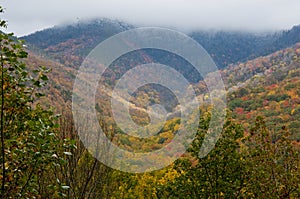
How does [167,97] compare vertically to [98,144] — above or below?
below

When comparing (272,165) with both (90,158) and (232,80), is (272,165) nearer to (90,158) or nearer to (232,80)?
(90,158)

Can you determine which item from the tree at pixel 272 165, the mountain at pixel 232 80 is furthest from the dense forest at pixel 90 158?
the mountain at pixel 232 80

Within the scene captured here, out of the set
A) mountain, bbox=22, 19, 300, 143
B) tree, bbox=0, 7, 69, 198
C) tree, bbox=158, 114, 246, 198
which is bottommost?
mountain, bbox=22, 19, 300, 143

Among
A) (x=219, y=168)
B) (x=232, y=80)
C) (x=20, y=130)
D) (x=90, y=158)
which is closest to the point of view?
(x=20, y=130)

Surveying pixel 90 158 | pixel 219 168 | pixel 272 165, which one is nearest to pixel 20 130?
pixel 90 158

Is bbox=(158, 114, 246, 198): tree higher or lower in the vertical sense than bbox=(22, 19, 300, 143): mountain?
higher

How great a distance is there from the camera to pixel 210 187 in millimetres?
11812

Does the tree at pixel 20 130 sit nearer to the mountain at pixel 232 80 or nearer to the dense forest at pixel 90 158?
the dense forest at pixel 90 158

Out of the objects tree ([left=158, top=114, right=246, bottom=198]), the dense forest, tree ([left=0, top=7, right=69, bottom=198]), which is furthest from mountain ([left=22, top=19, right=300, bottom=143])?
tree ([left=0, top=7, right=69, bottom=198])

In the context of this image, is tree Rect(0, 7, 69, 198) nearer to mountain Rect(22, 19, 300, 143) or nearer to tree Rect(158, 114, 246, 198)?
mountain Rect(22, 19, 300, 143)

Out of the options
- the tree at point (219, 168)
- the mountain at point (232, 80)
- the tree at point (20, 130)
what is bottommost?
the mountain at point (232, 80)

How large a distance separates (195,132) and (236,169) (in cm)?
176

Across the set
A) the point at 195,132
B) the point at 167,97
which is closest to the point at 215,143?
the point at 195,132

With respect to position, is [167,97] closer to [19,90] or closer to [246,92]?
[246,92]
